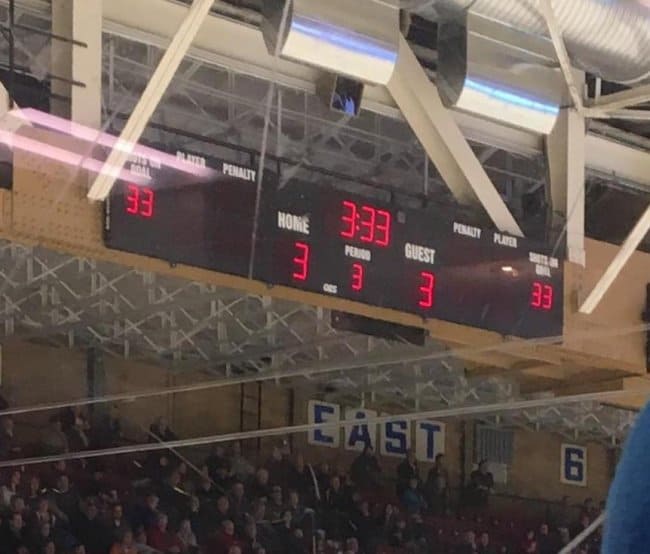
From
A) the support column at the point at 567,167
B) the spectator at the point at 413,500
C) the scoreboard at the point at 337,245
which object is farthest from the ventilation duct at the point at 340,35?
the spectator at the point at 413,500

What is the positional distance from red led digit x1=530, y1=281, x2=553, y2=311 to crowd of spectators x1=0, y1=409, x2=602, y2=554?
9.45 feet

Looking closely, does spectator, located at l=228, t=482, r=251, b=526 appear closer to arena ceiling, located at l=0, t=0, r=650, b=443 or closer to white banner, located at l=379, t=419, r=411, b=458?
arena ceiling, located at l=0, t=0, r=650, b=443

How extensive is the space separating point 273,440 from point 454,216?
5.47 m

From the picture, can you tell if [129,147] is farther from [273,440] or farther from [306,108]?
[273,440]

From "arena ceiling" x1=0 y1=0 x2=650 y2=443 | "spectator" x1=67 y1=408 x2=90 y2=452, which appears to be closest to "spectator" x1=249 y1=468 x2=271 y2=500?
"arena ceiling" x1=0 y1=0 x2=650 y2=443

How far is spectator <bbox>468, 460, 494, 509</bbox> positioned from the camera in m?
12.1

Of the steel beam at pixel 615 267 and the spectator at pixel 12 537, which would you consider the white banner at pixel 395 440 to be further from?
the steel beam at pixel 615 267

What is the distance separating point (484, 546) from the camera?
11.2 meters

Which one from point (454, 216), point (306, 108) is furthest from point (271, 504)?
point (454, 216)

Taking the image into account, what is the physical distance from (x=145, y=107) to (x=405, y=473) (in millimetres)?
6767

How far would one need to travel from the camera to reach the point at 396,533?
34.5 ft

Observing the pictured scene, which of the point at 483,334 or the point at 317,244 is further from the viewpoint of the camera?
the point at 483,334

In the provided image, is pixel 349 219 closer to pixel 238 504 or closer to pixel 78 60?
pixel 78 60

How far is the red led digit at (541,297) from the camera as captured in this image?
Result: 6.43 metres
